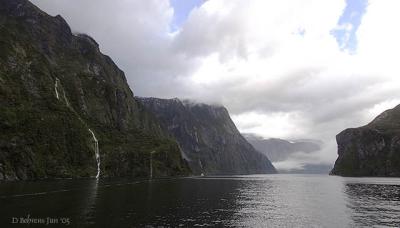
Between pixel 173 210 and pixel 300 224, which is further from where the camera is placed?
pixel 173 210

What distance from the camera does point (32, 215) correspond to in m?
71.1

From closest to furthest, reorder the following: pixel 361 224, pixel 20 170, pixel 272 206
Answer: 1. pixel 361 224
2. pixel 272 206
3. pixel 20 170

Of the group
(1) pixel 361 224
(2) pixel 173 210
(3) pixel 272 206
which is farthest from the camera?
(3) pixel 272 206

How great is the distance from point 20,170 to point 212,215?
145 m

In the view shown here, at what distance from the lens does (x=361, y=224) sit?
2901 inches

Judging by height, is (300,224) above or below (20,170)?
below

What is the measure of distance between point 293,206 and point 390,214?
81.6 feet

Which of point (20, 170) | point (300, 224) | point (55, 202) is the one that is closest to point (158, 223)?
point (300, 224)

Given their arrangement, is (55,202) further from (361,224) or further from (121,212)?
(361,224)

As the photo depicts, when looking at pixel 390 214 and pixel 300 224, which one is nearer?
pixel 300 224

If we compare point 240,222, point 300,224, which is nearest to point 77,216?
point 240,222

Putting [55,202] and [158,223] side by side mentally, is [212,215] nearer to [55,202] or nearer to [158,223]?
[158,223]

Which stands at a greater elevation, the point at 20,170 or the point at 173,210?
the point at 20,170

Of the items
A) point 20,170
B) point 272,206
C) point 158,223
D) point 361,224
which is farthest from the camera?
point 20,170
